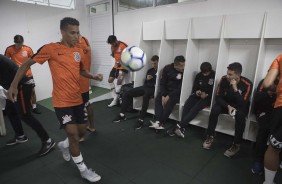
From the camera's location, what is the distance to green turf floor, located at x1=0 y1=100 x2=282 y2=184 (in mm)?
1792

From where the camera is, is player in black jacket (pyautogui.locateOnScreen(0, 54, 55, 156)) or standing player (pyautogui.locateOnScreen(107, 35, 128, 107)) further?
standing player (pyautogui.locateOnScreen(107, 35, 128, 107))

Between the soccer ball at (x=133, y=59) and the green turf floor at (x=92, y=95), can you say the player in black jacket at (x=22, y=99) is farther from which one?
the green turf floor at (x=92, y=95)

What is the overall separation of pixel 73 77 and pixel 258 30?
2.12 m

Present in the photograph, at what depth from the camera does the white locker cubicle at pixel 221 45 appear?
228 centimetres

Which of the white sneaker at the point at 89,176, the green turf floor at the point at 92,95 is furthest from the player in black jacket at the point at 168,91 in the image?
the green turf floor at the point at 92,95

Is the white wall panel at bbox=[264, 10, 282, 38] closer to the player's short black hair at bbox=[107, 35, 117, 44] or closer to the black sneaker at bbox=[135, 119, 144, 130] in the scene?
the black sneaker at bbox=[135, 119, 144, 130]

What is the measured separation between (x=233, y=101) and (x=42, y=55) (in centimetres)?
206

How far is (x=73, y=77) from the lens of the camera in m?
1.62

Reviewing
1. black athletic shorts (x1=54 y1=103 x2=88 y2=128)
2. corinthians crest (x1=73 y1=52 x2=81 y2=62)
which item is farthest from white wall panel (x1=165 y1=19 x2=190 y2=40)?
black athletic shorts (x1=54 y1=103 x2=88 y2=128)

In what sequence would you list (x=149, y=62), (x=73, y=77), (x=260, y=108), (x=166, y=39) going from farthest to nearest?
(x=149, y=62), (x=166, y=39), (x=260, y=108), (x=73, y=77)

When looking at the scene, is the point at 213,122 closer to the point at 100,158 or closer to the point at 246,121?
the point at 246,121

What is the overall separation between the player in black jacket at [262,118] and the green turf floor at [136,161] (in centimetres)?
13

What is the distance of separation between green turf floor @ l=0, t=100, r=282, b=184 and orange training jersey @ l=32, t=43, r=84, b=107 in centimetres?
77

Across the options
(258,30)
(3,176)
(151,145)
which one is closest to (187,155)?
(151,145)
